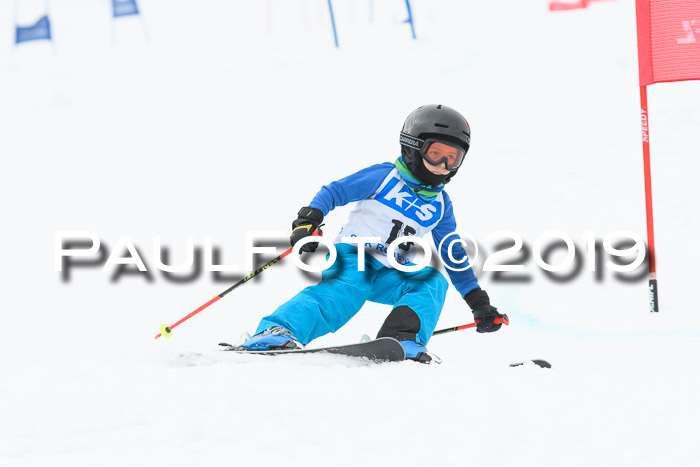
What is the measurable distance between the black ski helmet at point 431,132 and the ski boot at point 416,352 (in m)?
0.98

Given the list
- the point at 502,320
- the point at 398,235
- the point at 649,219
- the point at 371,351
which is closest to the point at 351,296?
the point at 398,235

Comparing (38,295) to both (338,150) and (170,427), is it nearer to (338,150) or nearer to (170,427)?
(170,427)

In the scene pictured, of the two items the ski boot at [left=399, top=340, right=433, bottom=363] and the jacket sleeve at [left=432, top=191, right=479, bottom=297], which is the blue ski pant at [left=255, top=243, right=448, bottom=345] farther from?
the jacket sleeve at [left=432, top=191, right=479, bottom=297]

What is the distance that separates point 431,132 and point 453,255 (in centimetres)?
83

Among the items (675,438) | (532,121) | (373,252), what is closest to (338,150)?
(532,121)

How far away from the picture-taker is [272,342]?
3025 millimetres

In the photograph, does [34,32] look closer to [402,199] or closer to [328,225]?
[328,225]

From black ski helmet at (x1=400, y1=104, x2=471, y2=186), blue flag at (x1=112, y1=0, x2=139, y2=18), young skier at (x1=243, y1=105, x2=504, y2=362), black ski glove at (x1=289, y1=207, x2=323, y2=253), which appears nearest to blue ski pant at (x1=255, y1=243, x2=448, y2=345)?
young skier at (x1=243, y1=105, x2=504, y2=362)

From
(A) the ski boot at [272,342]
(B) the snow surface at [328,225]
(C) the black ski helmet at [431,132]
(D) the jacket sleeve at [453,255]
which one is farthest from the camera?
(D) the jacket sleeve at [453,255]

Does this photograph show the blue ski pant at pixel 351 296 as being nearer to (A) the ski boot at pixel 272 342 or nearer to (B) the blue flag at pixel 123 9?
(A) the ski boot at pixel 272 342

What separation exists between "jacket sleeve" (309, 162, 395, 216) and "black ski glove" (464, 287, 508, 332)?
0.86m

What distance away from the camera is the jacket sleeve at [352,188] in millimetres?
3680

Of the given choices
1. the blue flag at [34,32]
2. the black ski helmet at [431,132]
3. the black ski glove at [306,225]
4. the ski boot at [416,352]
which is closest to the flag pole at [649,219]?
the black ski helmet at [431,132]

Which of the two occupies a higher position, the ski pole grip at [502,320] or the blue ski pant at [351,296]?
the blue ski pant at [351,296]
